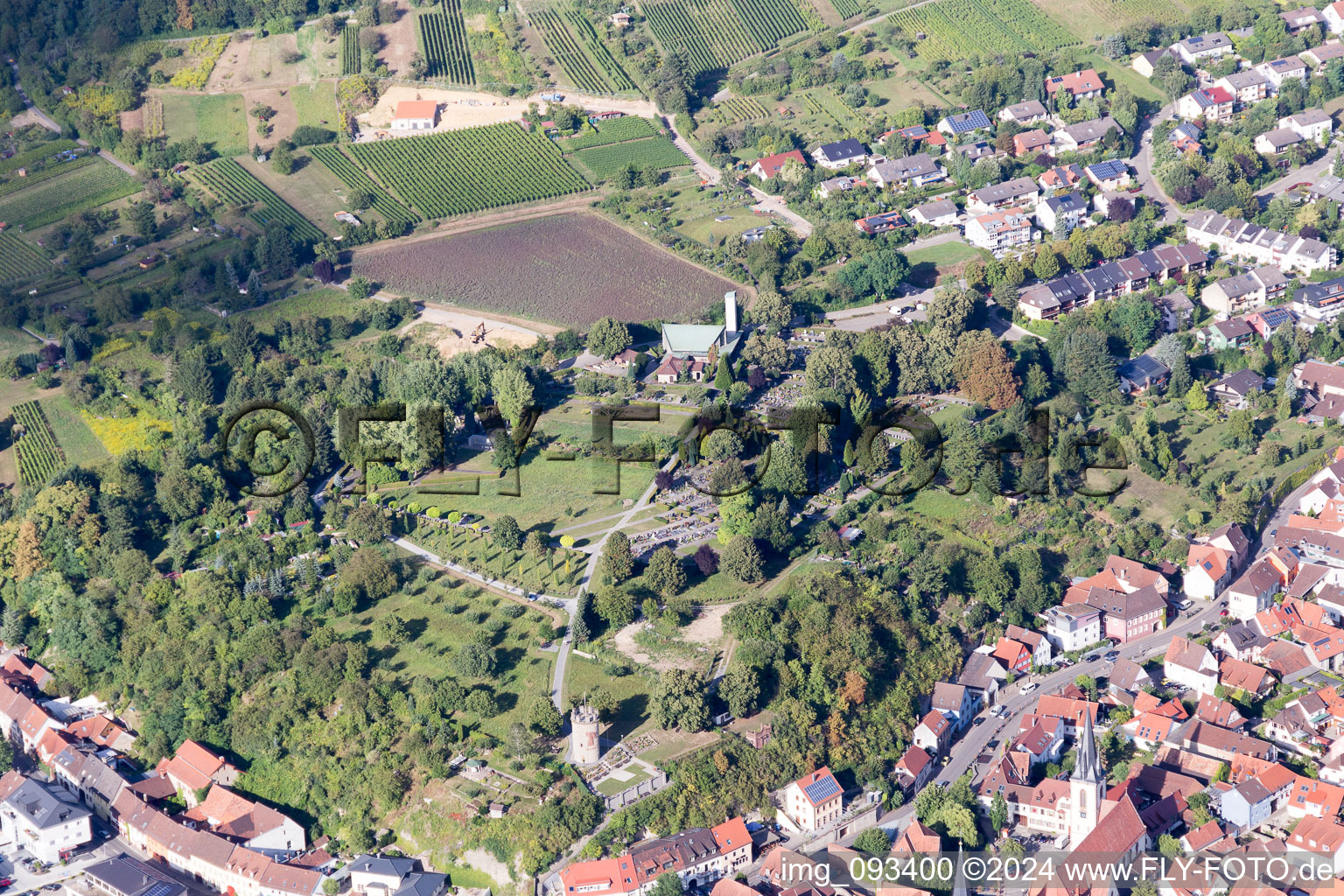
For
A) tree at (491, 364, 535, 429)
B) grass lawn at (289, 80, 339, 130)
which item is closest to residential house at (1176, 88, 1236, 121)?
tree at (491, 364, 535, 429)

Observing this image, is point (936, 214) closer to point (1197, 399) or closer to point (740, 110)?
point (740, 110)

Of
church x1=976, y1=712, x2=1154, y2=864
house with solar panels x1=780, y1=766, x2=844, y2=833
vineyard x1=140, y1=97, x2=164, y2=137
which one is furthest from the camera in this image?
vineyard x1=140, y1=97, x2=164, y2=137

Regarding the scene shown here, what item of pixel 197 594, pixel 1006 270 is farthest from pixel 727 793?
pixel 1006 270

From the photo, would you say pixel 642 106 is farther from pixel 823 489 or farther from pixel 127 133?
pixel 823 489

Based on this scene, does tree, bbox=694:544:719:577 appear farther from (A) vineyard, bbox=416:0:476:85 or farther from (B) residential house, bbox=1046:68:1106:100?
(A) vineyard, bbox=416:0:476:85

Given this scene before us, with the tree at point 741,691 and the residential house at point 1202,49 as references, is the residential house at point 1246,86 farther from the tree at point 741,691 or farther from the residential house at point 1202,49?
the tree at point 741,691

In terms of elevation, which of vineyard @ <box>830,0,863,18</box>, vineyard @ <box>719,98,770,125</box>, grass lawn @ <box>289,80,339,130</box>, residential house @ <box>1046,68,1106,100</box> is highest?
vineyard @ <box>830,0,863,18</box>

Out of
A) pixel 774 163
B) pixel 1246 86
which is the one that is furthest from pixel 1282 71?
pixel 774 163
